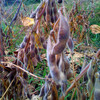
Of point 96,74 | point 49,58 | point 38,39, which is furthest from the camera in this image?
point 38,39

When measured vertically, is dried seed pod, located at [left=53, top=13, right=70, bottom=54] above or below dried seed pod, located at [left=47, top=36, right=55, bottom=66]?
above

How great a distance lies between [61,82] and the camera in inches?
30.2

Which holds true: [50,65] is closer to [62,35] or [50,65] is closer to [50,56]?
[50,56]

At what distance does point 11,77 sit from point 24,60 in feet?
0.51

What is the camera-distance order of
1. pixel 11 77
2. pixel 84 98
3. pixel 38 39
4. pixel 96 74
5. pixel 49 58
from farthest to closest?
pixel 38 39, pixel 11 77, pixel 84 98, pixel 49 58, pixel 96 74

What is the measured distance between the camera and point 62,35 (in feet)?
2.24

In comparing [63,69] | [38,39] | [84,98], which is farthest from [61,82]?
[38,39]

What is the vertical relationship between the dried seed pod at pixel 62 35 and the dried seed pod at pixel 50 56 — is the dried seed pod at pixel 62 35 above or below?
above

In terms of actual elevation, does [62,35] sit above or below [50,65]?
above

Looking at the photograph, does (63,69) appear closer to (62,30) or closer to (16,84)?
(62,30)

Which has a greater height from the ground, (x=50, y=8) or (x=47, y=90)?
(x=50, y=8)

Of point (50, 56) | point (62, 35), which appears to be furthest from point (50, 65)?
point (62, 35)

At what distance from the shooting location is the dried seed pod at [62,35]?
676 millimetres

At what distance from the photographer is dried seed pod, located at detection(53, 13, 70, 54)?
0.68m
